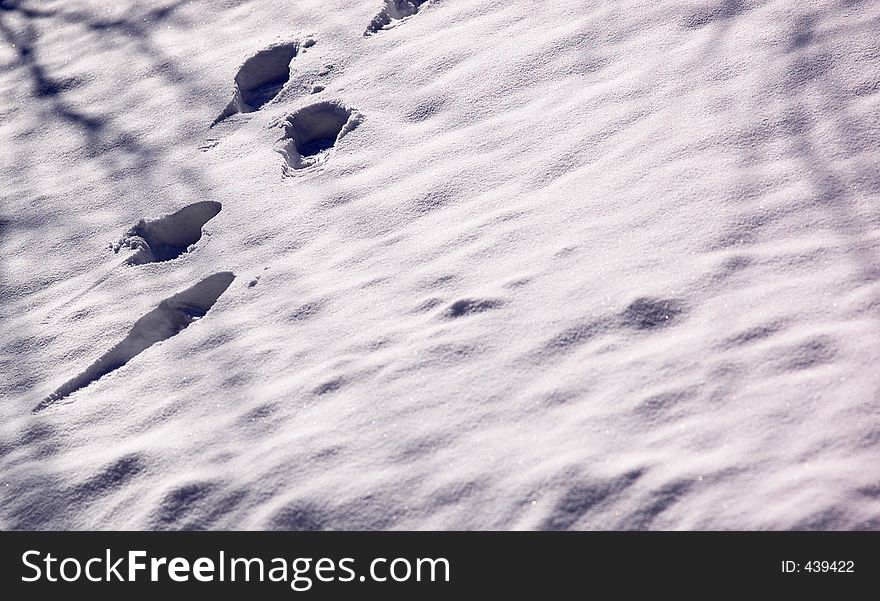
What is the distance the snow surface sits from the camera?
1.91 meters

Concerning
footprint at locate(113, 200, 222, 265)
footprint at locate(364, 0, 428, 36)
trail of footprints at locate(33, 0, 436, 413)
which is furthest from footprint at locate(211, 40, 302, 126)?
footprint at locate(113, 200, 222, 265)

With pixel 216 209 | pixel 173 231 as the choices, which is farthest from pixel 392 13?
pixel 173 231

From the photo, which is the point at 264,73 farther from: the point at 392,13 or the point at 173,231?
the point at 173,231

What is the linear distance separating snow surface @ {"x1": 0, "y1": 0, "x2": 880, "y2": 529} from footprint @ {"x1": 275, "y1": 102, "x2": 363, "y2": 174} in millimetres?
11

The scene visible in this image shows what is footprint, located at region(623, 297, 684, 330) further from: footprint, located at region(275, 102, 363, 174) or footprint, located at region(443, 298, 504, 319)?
footprint, located at region(275, 102, 363, 174)

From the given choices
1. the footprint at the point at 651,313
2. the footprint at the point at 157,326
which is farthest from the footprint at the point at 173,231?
the footprint at the point at 651,313

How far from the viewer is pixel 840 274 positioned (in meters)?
2.12

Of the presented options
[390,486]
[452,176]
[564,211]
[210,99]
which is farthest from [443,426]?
[210,99]

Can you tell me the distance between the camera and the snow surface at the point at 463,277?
1.91 m

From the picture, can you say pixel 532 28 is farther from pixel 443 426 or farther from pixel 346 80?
pixel 443 426

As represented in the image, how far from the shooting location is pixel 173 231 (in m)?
2.86

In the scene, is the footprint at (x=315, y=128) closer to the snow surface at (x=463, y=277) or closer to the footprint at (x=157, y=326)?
the snow surface at (x=463, y=277)

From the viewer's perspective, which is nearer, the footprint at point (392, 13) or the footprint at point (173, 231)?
the footprint at point (173, 231)
